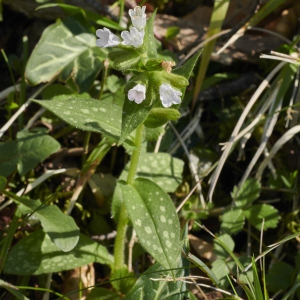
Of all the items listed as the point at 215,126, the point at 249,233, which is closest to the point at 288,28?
the point at 215,126

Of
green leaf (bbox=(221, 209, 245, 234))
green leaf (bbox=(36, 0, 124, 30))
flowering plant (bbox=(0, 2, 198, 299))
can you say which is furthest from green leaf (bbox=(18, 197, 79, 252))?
A: green leaf (bbox=(36, 0, 124, 30))

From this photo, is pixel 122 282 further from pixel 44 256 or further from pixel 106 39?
pixel 106 39

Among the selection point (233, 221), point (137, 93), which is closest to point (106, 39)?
point (137, 93)

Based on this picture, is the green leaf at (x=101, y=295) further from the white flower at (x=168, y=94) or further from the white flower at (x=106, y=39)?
the white flower at (x=106, y=39)

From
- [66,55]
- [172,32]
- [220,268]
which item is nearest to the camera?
[220,268]

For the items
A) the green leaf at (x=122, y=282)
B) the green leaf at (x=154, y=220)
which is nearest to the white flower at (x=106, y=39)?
the green leaf at (x=154, y=220)

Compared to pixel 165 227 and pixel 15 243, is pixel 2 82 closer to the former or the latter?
pixel 15 243

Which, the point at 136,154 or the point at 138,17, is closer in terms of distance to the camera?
the point at 138,17
